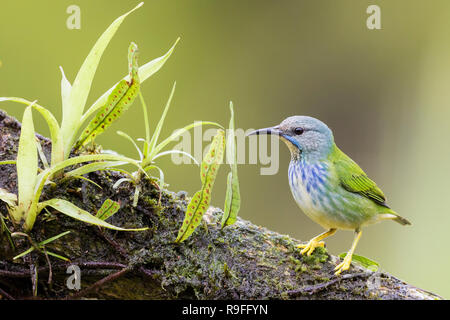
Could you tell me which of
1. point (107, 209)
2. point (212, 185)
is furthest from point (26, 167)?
point (212, 185)

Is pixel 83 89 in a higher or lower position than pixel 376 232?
higher

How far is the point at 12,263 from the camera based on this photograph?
218cm

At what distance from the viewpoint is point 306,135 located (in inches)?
128

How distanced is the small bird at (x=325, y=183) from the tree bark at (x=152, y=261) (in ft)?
1.92

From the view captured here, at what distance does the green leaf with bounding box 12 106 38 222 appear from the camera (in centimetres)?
209

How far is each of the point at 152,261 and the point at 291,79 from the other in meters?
6.62

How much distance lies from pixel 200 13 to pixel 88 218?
21.3 feet

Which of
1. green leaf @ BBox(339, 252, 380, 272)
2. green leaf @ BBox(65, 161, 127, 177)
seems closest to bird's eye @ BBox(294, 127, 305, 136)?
green leaf @ BBox(339, 252, 380, 272)

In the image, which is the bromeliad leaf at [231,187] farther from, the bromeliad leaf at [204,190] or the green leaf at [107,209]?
the green leaf at [107,209]

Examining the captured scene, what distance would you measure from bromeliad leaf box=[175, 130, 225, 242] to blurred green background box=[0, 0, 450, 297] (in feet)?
16.5

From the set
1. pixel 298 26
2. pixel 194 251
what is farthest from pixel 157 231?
pixel 298 26

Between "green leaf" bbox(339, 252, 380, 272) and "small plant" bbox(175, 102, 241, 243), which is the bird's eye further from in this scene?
"small plant" bbox(175, 102, 241, 243)

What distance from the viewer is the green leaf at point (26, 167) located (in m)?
2.09
